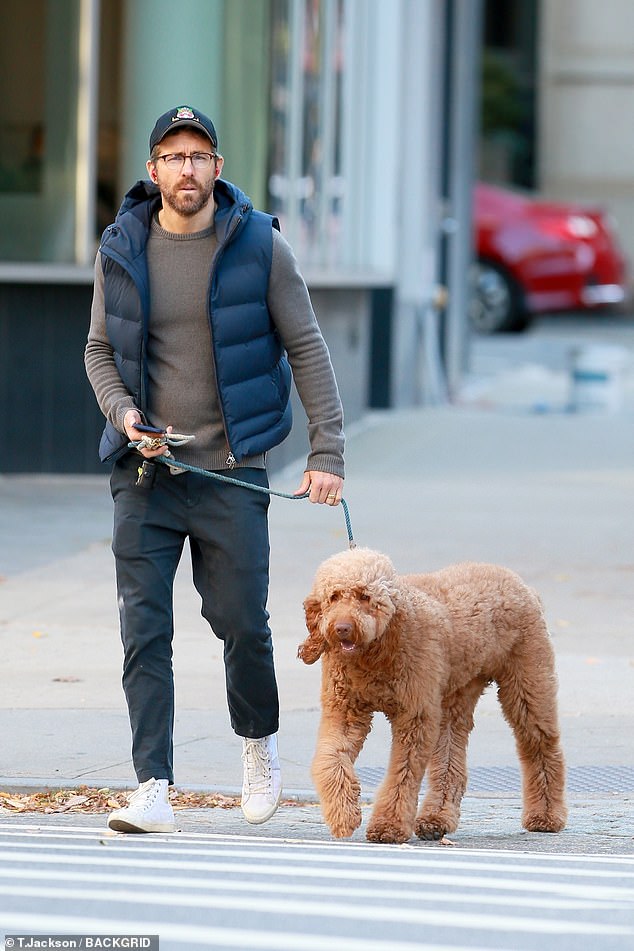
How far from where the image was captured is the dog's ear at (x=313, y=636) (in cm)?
511

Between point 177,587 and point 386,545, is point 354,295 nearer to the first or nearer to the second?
point 386,545

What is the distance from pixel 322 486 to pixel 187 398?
463mm

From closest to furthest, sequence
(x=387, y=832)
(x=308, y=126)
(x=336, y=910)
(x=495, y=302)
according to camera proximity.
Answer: (x=336, y=910)
(x=387, y=832)
(x=308, y=126)
(x=495, y=302)

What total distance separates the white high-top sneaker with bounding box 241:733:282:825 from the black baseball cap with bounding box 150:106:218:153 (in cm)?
174

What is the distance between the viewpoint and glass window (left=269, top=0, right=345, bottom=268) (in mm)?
13945

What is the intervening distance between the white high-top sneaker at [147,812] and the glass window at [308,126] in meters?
8.66

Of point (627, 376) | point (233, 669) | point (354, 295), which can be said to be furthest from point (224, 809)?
point (627, 376)

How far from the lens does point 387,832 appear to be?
5238 millimetres

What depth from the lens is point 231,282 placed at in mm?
5422

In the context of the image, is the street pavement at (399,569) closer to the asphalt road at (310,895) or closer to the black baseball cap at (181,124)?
the asphalt road at (310,895)

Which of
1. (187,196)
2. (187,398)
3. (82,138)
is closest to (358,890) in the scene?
(187,398)

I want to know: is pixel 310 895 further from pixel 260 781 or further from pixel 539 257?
pixel 539 257

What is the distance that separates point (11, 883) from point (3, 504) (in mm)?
7373

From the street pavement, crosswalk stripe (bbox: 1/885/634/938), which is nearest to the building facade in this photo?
the street pavement
